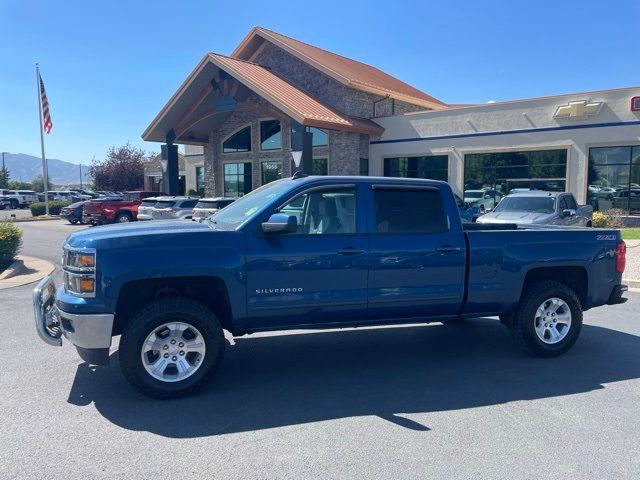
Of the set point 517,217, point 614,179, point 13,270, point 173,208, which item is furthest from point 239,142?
point 517,217

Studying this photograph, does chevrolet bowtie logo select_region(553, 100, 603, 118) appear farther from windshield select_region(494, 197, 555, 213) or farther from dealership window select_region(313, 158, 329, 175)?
dealership window select_region(313, 158, 329, 175)

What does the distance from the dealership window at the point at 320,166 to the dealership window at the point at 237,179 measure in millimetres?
4741

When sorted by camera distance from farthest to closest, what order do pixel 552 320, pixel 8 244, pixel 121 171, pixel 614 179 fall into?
pixel 121 171 → pixel 614 179 → pixel 8 244 → pixel 552 320

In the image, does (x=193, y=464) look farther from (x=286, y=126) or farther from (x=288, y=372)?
(x=286, y=126)

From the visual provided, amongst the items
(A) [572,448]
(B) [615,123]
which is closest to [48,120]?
(B) [615,123]

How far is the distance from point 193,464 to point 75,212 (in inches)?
1000

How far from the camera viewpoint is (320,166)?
25.8 meters

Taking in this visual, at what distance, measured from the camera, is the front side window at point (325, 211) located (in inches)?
191

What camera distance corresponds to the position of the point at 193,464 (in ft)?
11.2

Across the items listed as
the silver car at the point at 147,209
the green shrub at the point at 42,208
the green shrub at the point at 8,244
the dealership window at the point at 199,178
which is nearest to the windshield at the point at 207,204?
the silver car at the point at 147,209

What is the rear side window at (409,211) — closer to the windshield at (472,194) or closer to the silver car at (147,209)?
the silver car at (147,209)

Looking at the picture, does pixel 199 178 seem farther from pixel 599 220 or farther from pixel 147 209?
pixel 599 220

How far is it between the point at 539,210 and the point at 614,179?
8682mm

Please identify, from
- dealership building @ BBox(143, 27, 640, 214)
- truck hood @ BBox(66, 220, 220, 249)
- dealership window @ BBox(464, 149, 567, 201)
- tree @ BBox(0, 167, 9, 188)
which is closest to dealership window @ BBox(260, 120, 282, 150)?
dealership building @ BBox(143, 27, 640, 214)
